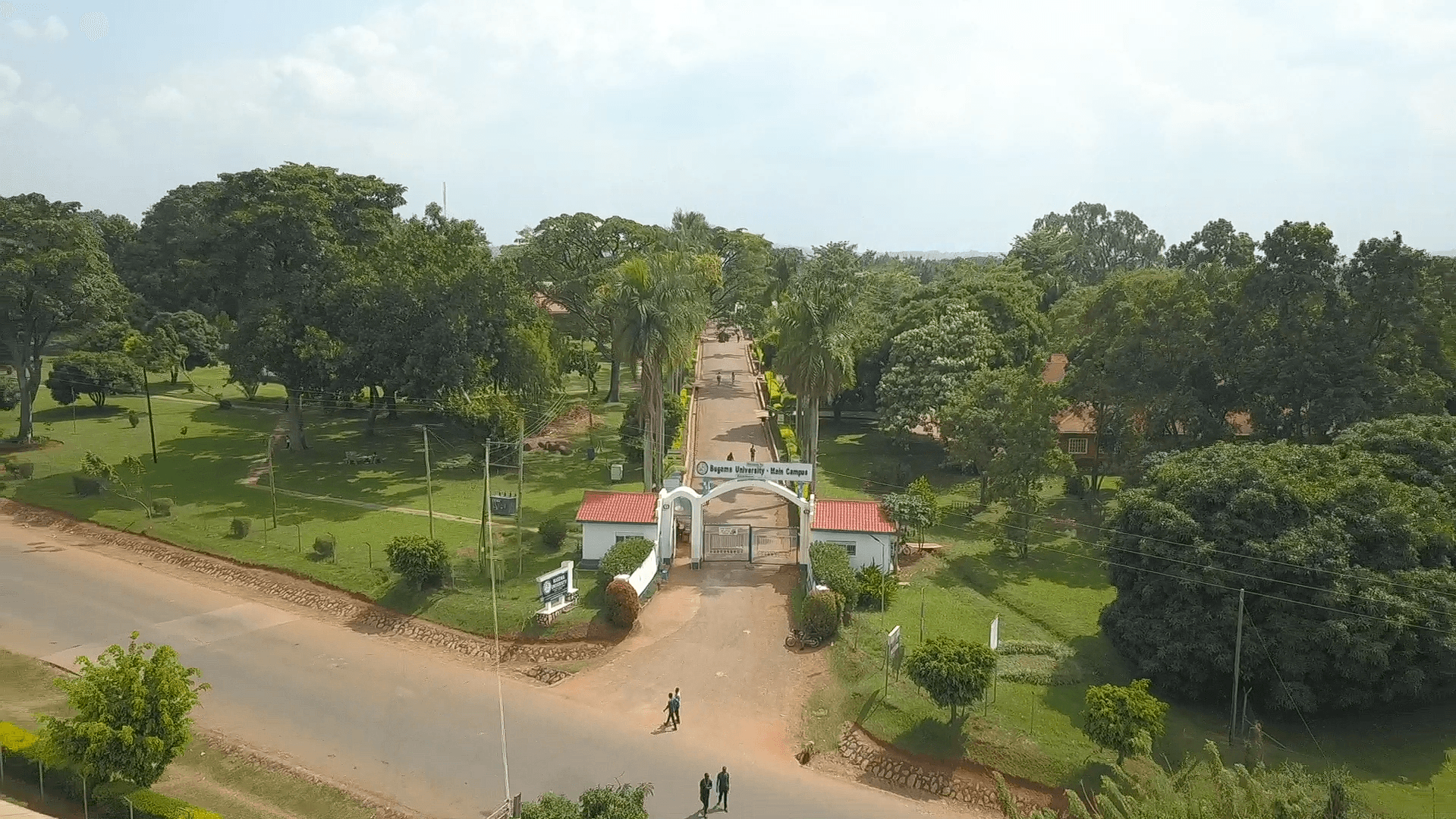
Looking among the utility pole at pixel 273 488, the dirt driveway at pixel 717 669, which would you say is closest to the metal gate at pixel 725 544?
the dirt driveway at pixel 717 669

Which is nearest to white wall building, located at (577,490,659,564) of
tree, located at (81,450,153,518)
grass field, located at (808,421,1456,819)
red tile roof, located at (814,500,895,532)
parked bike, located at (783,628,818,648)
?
red tile roof, located at (814,500,895,532)

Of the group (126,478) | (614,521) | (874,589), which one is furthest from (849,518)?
(126,478)

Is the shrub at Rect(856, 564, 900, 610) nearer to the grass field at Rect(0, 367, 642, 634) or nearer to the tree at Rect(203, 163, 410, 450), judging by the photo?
the grass field at Rect(0, 367, 642, 634)

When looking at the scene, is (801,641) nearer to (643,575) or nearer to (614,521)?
(643,575)

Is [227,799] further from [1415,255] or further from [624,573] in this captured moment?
[1415,255]

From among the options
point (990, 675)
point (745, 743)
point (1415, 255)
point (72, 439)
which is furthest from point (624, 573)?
point (72, 439)

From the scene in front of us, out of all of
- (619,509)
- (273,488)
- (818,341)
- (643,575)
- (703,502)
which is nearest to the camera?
(643,575)

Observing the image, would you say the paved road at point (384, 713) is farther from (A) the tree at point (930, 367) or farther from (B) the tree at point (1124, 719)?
(A) the tree at point (930, 367)
